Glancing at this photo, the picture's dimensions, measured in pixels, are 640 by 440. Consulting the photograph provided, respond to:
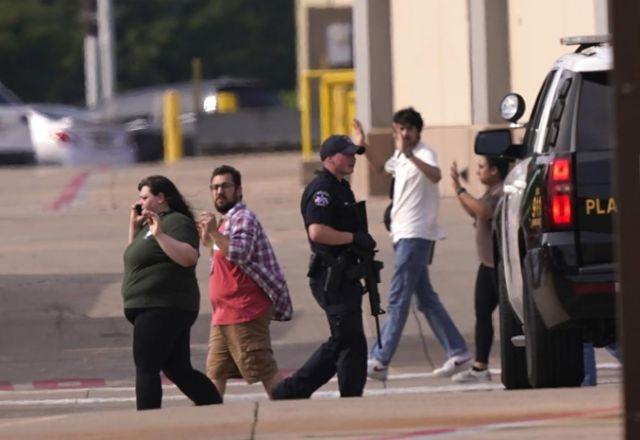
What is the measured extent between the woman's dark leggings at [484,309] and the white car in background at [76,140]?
61.8ft

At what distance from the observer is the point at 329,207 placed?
10664mm

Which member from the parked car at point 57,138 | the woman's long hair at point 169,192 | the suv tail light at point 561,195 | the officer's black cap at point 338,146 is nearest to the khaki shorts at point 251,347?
the woman's long hair at point 169,192

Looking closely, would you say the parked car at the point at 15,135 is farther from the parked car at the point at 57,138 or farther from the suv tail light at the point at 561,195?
the suv tail light at the point at 561,195

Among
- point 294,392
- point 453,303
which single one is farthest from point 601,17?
point 294,392

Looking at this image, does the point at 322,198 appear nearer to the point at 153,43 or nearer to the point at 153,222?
the point at 153,222

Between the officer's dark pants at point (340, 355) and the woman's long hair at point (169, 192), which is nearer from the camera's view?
the woman's long hair at point (169, 192)

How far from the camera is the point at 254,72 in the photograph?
59625 mm

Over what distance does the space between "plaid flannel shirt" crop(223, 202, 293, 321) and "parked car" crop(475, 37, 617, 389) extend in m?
1.38

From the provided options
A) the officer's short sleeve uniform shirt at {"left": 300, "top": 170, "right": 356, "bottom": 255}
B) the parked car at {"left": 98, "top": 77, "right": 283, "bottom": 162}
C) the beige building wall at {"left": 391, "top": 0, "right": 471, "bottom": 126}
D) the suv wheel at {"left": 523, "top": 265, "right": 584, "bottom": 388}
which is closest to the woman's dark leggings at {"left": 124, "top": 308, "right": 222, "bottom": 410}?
the officer's short sleeve uniform shirt at {"left": 300, "top": 170, "right": 356, "bottom": 255}

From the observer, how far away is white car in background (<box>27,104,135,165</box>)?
3106 cm

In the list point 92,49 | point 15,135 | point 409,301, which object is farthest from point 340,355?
point 92,49

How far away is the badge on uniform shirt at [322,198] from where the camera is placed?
10688 millimetres

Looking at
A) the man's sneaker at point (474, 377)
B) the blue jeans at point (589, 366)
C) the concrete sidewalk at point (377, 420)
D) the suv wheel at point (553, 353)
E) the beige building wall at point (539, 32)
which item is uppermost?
the beige building wall at point (539, 32)

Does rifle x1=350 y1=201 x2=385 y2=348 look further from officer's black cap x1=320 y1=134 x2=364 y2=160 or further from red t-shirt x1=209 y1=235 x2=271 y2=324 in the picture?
red t-shirt x1=209 y1=235 x2=271 y2=324
